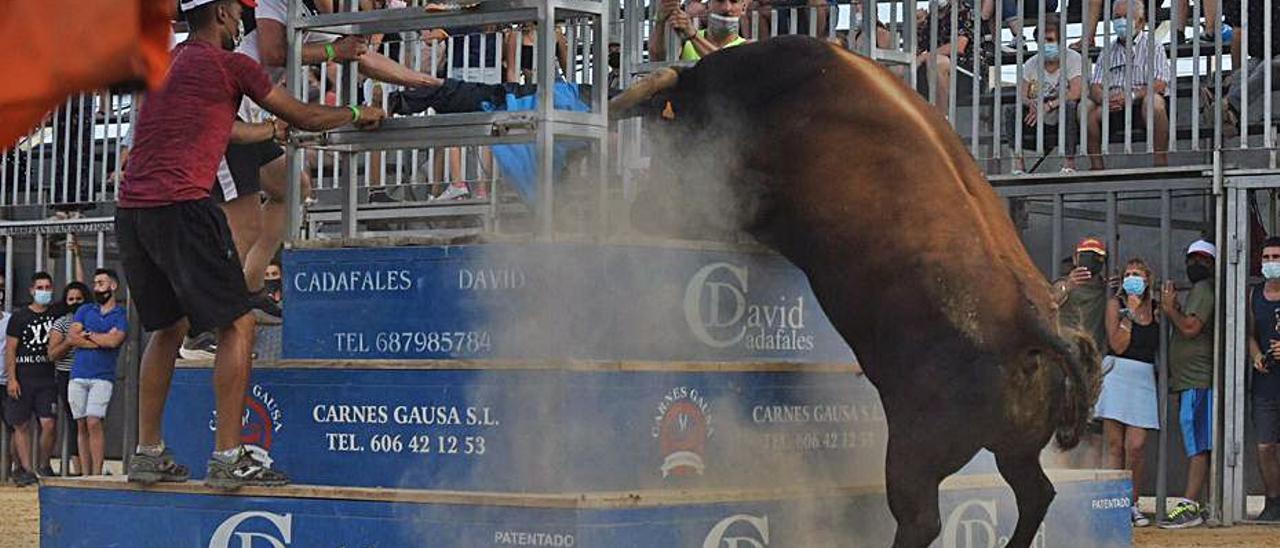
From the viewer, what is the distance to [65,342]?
17641 millimetres

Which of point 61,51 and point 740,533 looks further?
point 740,533

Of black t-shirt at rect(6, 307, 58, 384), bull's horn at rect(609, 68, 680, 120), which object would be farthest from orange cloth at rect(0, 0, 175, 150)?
black t-shirt at rect(6, 307, 58, 384)

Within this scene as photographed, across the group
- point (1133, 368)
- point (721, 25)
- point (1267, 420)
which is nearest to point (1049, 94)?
point (1133, 368)

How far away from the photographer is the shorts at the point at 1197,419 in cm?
1324

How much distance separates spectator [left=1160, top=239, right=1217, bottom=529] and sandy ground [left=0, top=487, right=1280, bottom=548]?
51 centimetres

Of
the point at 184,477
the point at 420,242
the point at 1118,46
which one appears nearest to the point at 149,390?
the point at 184,477

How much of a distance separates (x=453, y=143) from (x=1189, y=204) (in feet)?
26.0

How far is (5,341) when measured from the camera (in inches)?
725

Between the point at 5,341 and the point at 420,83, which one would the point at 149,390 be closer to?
the point at 420,83

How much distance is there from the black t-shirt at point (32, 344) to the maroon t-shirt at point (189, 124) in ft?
37.1

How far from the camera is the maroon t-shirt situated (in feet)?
23.4

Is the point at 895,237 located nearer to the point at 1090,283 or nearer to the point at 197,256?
the point at 197,256

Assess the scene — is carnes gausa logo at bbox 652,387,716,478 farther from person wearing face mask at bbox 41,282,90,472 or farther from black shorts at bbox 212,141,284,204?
person wearing face mask at bbox 41,282,90,472

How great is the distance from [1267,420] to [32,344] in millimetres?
10702
